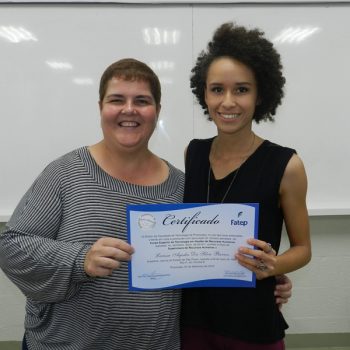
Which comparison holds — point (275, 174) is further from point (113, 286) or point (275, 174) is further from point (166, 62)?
point (166, 62)

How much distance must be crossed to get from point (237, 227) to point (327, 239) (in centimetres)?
176

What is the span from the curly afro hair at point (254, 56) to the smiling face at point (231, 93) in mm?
33

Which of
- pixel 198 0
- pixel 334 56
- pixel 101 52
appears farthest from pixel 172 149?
pixel 334 56

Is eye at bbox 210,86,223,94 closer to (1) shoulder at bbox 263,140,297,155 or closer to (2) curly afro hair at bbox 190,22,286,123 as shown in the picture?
(2) curly afro hair at bbox 190,22,286,123

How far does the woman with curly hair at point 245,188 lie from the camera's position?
120 centimetres

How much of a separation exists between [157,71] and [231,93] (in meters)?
1.24

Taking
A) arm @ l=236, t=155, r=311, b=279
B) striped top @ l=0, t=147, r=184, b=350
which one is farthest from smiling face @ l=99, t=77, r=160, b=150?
arm @ l=236, t=155, r=311, b=279

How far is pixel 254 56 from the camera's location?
1276mm

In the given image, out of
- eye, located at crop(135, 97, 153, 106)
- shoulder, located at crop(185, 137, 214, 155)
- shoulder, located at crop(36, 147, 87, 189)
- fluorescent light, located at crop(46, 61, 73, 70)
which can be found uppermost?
fluorescent light, located at crop(46, 61, 73, 70)

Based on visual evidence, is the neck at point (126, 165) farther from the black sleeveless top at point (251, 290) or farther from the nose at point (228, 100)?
the nose at point (228, 100)

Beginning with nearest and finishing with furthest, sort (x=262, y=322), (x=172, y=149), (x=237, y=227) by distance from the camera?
(x=237, y=227)
(x=262, y=322)
(x=172, y=149)

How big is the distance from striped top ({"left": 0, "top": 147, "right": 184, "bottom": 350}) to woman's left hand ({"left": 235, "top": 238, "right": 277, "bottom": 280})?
0.29 m

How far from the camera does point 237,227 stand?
1.09 metres

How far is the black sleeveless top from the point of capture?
A: 3.91 feet
